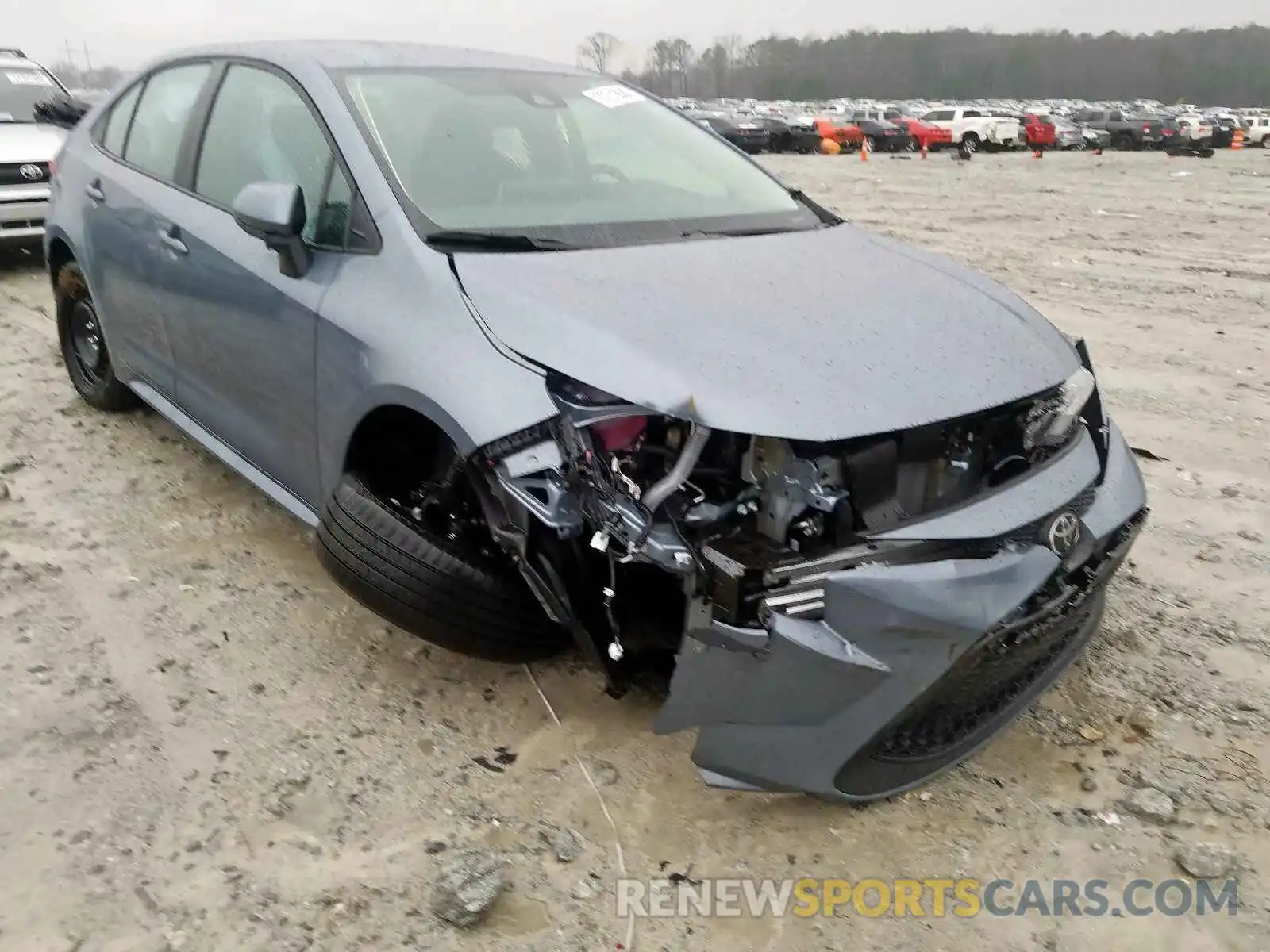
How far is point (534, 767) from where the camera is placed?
255 centimetres

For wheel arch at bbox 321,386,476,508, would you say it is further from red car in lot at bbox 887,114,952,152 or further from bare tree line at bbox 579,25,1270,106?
bare tree line at bbox 579,25,1270,106

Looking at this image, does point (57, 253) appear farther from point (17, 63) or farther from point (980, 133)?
point (980, 133)

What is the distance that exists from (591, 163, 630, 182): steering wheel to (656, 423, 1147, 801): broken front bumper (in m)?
1.62

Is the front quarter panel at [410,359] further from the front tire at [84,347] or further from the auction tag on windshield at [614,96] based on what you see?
the front tire at [84,347]

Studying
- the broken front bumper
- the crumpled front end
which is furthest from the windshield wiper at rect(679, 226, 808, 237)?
the broken front bumper

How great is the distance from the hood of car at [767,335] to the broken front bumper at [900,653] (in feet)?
0.91

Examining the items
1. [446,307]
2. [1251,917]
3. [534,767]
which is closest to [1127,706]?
[1251,917]

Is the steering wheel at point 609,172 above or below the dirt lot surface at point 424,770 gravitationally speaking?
above

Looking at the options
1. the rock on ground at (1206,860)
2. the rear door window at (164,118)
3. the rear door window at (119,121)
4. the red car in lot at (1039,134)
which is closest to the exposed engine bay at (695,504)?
the rock on ground at (1206,860)

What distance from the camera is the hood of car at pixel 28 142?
7.80 m

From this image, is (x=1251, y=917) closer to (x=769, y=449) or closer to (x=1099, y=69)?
(x=769, y=449)

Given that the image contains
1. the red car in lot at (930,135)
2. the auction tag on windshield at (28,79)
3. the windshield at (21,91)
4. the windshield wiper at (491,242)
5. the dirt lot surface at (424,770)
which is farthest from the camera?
the red car in lot at (930,135)

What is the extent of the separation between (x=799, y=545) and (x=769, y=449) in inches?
8.6

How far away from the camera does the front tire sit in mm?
4480
